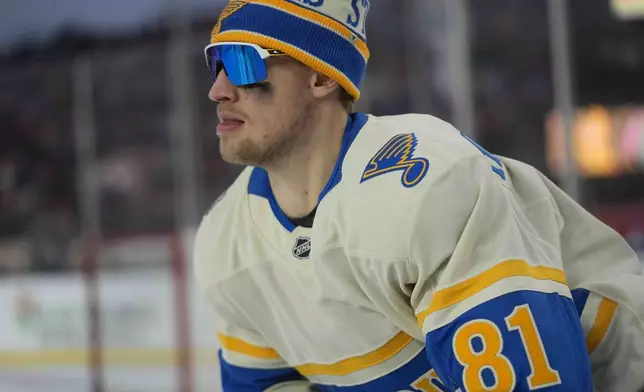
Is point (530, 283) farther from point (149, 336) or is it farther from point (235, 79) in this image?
point (149, 336)

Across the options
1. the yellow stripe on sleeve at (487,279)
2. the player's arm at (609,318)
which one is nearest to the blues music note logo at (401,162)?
the yellow stripe on sleeve at (487,279)

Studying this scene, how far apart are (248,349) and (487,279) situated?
519 mm

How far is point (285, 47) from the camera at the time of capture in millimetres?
1268

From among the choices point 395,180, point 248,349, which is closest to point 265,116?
point 395,180

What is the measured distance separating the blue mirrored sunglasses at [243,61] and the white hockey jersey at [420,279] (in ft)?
0.50

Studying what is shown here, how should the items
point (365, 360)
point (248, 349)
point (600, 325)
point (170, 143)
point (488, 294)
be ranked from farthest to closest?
1. point (170, 143)
2. point (248, 349)
3. point (365, 360)
4. point (600, 325)
5. point (488, 294)

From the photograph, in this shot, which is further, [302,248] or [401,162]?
[302,248]

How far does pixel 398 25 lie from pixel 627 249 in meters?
2.84

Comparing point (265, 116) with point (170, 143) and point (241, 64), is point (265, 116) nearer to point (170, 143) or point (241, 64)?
point (241, 64)

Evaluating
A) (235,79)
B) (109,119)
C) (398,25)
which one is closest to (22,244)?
(109,119)

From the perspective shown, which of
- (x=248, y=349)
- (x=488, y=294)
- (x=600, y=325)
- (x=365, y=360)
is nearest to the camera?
(x=488, y=294)

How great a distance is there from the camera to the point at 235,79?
1.29m

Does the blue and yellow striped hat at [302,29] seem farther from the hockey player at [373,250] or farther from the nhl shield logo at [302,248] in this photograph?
the nhl shield logo at [302,248]

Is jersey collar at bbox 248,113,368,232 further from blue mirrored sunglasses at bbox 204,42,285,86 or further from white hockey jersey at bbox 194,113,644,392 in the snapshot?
blue mirrored sunglasses at bbox 204,42,285,86
